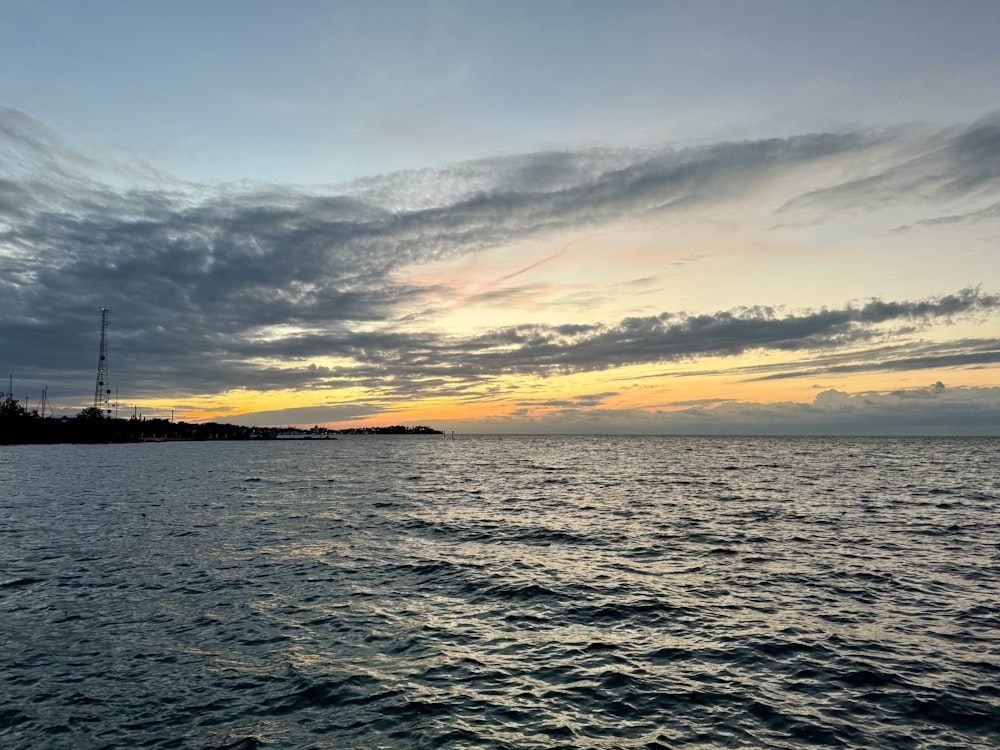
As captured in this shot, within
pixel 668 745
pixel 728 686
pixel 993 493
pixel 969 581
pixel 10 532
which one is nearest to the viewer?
pixel 668 745

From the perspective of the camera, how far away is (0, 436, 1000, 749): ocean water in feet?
46.7

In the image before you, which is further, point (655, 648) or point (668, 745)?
point (655, 648)

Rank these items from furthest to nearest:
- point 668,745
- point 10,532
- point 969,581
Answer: point 10,532, point 969,581, point 668,745

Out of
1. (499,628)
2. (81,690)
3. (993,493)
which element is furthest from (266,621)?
(993,493)

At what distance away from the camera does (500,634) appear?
808 inches

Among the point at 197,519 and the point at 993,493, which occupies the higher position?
the point at 197,519

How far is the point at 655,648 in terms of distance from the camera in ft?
63.0

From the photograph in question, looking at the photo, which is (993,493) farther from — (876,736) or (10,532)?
(10,532)

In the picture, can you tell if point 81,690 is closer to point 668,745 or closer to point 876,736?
point 668,745

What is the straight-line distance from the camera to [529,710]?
1497cm

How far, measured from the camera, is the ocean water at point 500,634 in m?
14.2

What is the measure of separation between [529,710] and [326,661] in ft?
22.5

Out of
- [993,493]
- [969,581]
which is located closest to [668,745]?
[969,581]

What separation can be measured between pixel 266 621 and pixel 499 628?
341 inches
